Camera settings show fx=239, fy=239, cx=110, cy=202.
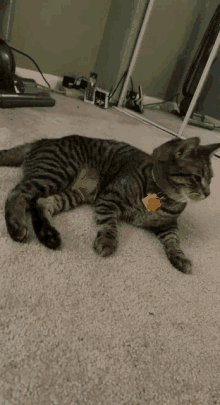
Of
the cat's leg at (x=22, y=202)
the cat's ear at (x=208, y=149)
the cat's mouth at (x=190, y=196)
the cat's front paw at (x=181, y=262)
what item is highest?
the cat's ear at (x=208, y=149)

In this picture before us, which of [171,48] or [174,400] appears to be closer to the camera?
[174,400]

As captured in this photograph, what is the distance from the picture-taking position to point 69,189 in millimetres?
1062

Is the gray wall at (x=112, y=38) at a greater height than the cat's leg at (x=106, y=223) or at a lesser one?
greater

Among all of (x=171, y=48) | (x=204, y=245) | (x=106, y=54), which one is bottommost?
(x=204, y=245)

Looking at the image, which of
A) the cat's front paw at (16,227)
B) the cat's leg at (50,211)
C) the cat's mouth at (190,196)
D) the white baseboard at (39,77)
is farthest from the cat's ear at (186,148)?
the white baseboard at (39,77)

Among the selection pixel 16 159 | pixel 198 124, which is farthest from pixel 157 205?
pixel 198 124

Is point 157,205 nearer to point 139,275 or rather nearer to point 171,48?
point 139,275

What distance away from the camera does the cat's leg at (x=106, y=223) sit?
0.84 meters

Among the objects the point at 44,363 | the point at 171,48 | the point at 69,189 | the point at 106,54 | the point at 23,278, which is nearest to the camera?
the point at 44,363

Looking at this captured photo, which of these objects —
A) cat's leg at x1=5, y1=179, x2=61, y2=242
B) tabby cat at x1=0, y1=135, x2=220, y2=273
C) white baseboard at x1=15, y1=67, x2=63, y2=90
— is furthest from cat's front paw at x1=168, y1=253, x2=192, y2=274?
white baseboard at x1=15, y1=67, x2=63, y2=90

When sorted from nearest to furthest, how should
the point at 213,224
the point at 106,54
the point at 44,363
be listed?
the point at 44,363 → the point at 213,224 → the point at 106,54

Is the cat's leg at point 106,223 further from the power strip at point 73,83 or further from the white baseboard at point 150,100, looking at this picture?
the white baseboard at point 150,100

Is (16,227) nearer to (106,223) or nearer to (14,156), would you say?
(106,223)

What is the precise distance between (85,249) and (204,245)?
23.8 inches
